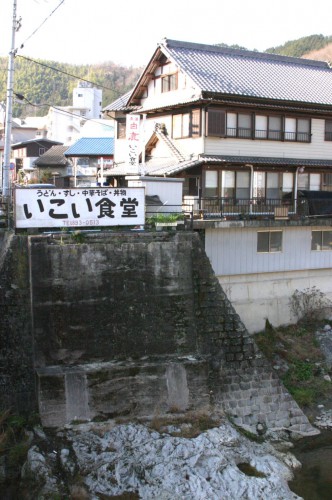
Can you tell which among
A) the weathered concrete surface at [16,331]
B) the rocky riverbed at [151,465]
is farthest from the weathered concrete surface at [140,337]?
the rocky riverbed at [151,465]

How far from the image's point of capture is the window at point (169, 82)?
27.4 metres

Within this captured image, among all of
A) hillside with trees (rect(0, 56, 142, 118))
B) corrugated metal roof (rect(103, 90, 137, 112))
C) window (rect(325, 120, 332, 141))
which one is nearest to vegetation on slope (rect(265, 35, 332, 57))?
hillside with trees (rect(0, 56, 142, 118))

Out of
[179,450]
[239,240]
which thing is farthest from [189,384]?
[239,240]

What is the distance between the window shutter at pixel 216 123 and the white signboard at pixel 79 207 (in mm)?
8773

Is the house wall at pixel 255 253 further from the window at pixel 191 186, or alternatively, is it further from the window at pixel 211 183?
the window at pixel 191 186

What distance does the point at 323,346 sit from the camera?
2392cm

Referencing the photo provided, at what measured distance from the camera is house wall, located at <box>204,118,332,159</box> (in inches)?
1023

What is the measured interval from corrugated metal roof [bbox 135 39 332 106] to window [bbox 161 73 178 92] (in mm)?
910

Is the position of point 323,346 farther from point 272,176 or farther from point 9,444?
point 9,444

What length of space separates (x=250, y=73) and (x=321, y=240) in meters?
9.65

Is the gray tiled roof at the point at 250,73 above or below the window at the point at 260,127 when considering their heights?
above

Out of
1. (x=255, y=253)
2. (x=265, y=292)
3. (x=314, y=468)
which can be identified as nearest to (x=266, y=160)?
(x=255, y=253)

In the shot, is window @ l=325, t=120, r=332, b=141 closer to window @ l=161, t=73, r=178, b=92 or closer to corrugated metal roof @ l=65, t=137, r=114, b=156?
window @ l=161, t=73, r=178, b=92

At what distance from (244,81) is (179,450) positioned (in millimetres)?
18731
